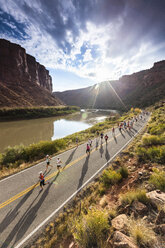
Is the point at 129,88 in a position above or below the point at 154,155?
above

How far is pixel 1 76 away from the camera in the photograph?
54.3 m

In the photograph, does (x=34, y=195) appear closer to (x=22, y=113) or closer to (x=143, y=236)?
(x=143, y=236)

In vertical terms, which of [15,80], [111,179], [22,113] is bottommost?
[111,179]

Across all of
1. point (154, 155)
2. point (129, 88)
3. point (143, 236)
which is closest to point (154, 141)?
point (154, 155)

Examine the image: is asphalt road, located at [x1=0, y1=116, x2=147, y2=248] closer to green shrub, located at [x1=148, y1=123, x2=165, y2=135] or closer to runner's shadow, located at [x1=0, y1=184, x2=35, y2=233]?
runner's shadow, located at [x1=0, y1=184, x2=35, y2=233]

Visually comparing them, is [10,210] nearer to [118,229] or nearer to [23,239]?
[23,239]

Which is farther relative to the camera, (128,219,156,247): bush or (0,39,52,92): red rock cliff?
(0,39,52,92): red rock cliff

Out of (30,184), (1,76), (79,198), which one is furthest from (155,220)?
(1,76)

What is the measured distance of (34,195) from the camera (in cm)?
586

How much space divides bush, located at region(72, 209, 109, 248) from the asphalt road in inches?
87.3

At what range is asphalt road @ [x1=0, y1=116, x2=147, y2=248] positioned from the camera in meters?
4.12

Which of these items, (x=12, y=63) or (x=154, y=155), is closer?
(x=154, y=155)

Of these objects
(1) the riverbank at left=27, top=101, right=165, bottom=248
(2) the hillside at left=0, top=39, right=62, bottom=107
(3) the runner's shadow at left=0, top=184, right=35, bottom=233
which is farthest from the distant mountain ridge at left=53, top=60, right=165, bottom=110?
(3) the runner's shadow at left=0, top=184, right=35, bottom=233

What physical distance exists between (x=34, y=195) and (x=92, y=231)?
422 cm
